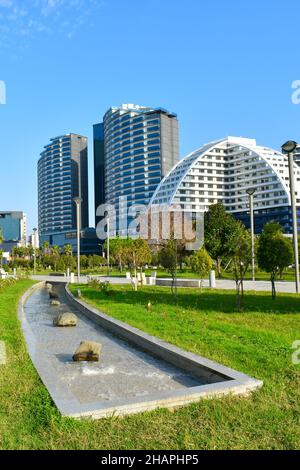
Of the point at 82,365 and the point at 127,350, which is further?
the point at 127,350

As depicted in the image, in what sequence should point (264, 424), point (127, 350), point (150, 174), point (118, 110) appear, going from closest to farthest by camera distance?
point (264, 424), point (127, 350), point (150, 174), point (118, 110)

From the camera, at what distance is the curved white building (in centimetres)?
11888

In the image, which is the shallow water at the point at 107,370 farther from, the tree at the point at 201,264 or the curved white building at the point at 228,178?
the curved white building at the point at 228,178

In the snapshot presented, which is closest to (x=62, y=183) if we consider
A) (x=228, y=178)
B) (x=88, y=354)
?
(x=228, y=178)

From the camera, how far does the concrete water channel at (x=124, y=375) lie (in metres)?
5.41

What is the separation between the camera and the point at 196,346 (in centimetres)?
856

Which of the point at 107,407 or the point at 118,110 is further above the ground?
the point at 118,110

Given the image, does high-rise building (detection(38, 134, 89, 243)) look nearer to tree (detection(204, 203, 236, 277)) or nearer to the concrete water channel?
tree (detection(204, 203, 236, 277))

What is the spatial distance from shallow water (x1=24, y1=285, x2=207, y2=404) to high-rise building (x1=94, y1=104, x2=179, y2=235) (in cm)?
12376

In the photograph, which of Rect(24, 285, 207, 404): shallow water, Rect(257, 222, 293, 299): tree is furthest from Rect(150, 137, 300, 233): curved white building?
Rect(24, 285, 207, 404): shallow water

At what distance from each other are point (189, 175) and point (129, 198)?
25753 millimetres

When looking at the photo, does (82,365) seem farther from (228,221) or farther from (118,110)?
(118,110)

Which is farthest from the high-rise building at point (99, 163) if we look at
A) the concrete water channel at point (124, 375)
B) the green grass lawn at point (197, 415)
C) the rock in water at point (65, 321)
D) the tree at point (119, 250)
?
the green grass lawn at point (197, 415)

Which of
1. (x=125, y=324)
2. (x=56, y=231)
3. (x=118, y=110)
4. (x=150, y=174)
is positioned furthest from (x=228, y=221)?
(x=56, y=231)
